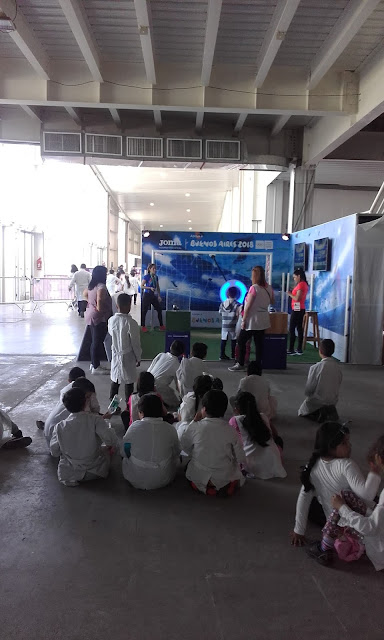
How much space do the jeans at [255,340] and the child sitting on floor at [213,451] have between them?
384 cm

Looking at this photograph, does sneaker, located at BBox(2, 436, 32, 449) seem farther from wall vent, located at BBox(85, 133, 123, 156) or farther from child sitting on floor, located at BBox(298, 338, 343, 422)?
wall vent, located at BBox(85, 133, 123, 156)

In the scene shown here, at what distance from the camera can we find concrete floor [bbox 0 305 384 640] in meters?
2.18

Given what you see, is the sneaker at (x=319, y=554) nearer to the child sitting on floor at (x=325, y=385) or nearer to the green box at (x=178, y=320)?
the child sitting on floor at (x=325, y=385)

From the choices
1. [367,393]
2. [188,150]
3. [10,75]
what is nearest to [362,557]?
[367,393]

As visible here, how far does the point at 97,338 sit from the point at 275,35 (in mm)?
4563

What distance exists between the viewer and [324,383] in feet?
16.7

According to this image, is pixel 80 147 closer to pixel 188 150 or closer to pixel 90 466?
pixel 188 150

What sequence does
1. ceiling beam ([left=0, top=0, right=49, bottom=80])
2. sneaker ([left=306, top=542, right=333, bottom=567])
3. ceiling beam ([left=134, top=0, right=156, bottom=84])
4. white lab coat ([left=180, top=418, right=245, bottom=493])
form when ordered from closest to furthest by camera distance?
1. sneaker ([left=306, top=542, right=333, bottom=567])
2. white lab coat ([left=180, top=418, right=245, bottom=493])
3. ceiling beam ([left=134, top=0, right=156, bottom=84])
4. ceiling beam ([left=0, top=0, right=49, bottom=80])

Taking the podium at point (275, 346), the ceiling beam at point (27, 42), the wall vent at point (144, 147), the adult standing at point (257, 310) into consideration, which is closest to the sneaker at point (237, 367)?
the adult standing at point (257, 310)

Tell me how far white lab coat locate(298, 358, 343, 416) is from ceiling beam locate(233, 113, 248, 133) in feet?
19.8

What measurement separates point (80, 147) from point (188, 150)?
2193 mm

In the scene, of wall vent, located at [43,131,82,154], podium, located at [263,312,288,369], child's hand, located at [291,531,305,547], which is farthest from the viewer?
wall vent, located at [43,131,82,154]

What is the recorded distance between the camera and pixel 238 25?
6.75 m

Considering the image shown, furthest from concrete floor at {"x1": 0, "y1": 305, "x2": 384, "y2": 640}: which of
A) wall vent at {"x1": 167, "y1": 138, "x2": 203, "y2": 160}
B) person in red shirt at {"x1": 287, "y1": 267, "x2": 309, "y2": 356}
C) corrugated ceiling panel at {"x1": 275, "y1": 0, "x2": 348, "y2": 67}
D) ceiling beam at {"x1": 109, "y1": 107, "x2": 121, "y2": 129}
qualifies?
wall vent at {"x1": 167, "y1": 138, "x2": 203, "y2": 160}
